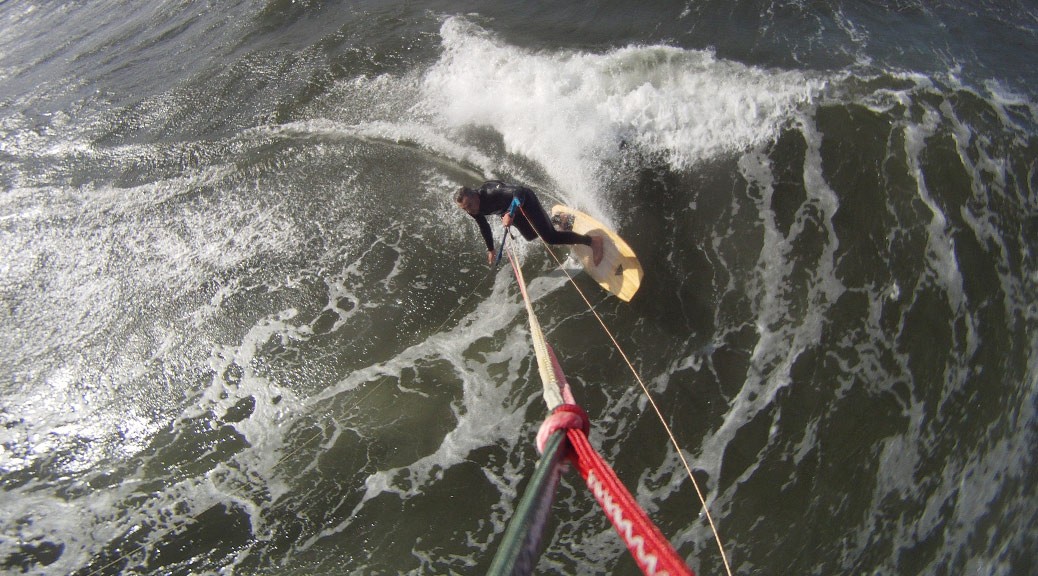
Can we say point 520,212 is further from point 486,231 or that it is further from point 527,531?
point 527,531

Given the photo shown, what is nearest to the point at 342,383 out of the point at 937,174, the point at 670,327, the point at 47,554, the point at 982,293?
the point at 47,554

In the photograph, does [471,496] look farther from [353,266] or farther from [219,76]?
[219,76]

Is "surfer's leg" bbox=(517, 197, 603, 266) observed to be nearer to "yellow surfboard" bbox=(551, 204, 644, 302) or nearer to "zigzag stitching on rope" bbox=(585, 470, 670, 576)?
"yellow surfboard" bbox=(551, 204, 644, 302)

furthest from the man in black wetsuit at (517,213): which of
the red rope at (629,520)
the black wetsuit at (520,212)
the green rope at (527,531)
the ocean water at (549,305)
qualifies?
the green rope at (527,531)

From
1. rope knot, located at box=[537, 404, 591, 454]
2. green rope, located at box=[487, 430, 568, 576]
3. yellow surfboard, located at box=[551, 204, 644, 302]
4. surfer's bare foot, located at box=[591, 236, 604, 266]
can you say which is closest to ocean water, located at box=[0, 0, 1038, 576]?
yellow surfboard, located at box=[551, 204, 644, 302]

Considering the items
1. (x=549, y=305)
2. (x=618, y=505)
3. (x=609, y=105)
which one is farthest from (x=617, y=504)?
(x=609, y=105)

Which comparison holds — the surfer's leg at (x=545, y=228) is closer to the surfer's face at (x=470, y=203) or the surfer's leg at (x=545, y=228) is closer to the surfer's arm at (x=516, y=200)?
the surfer's arm at (x=516, y=200)
